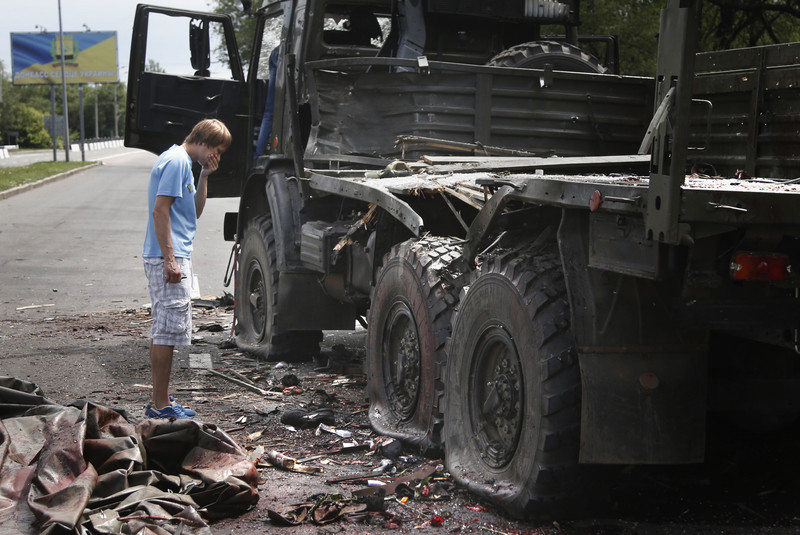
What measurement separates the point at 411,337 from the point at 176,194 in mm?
1586

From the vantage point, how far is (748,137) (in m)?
5.27

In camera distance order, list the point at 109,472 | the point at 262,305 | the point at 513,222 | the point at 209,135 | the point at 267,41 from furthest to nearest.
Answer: the point at 267,41
the point at 262,305
the point at 209,135
the point at 513,222
the point at 109,472

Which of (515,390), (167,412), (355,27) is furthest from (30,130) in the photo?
(515,390)

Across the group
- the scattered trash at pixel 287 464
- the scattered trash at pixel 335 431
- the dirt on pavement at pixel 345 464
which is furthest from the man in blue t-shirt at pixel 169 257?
the scattered trash at pixel 287 464

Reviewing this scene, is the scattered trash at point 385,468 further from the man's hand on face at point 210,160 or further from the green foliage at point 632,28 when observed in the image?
the green foliage at point 632,28

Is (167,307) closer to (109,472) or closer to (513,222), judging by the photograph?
(109,472)

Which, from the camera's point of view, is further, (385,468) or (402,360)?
(402,360)

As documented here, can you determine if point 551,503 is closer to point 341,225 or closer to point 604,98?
point 341,225

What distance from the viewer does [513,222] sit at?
4.99 m

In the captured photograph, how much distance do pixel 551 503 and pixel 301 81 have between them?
14.9ft

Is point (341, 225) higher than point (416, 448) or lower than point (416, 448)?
higher

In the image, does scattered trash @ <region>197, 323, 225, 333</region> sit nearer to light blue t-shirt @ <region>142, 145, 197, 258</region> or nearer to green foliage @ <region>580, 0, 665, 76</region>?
light blue t-shirt @ <region>142, 145, 197, 258</region>

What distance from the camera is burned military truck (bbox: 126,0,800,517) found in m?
3.89

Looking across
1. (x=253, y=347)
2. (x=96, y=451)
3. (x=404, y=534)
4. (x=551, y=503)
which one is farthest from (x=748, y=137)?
(x=253, y=347)
